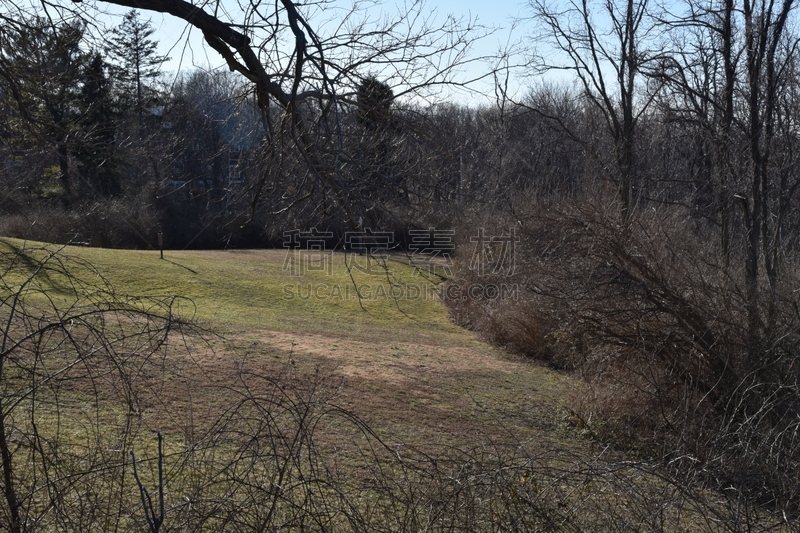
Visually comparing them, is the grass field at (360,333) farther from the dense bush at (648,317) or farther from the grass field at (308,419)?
the dense bush at (648,317)

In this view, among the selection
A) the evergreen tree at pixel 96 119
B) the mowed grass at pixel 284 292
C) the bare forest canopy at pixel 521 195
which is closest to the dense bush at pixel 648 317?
the bare forest canopy at pixel 521 195

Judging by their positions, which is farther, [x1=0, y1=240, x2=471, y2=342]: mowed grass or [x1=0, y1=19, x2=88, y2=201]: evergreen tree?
[x1=0, y1=240, x2=471, y2=342]: mowed grass

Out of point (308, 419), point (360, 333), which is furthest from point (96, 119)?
point (360, 333)

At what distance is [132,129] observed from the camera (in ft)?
24.1

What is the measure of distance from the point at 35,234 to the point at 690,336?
56.7 ft

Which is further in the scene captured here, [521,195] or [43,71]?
[521,195]

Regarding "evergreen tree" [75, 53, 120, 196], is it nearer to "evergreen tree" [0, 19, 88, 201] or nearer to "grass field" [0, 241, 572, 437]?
"evergreen tree" [0, 19, 88, 201]

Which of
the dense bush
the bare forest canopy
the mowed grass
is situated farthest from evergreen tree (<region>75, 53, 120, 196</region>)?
the mowed grass

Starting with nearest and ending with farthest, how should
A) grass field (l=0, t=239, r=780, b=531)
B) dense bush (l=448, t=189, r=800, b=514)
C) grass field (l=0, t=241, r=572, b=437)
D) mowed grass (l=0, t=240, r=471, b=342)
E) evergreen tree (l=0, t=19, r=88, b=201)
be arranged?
grass field (l=0, t=239, r=780, b=531) < evergreen tree (l=0, t=19, r=88, b=201) < dense bush (l=448, t=189, r=800, b=514) < grass field (l=0, t=241, r=572, b=437) < mowed grass (l=0, t=240, r=471, b=342)

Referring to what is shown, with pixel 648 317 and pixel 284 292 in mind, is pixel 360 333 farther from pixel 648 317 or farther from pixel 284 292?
pixel 648 317

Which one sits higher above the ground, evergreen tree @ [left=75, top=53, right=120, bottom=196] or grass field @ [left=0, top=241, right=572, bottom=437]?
evergreen tree @ [left=75, top=53, right=120, bottom=196]

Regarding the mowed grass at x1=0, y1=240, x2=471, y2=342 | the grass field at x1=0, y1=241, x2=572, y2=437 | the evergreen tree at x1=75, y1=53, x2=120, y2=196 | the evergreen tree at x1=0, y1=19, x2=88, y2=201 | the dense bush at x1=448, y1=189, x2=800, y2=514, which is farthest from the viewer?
the mowed grass at x1=0, y1=240, x2=471, y2=342

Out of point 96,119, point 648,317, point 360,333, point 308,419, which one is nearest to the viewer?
point 308,419

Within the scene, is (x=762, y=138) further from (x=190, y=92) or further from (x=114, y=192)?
(x=114, y=192)
